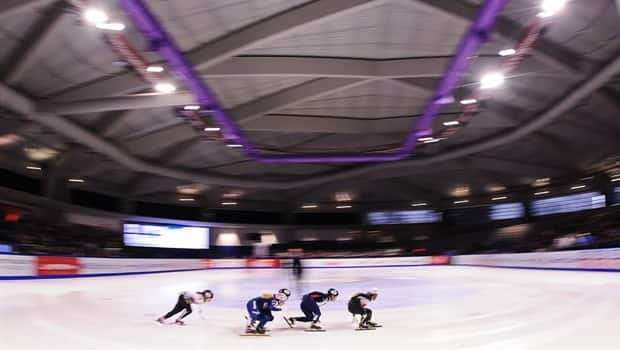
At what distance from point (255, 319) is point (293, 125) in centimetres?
2242

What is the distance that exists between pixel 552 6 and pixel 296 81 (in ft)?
42.7

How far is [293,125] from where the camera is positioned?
96.4 feet

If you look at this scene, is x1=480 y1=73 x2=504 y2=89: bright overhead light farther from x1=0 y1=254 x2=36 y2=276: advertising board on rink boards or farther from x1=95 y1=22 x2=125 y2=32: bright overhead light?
x1=0 y1=254 x2=36 y2=276: advertising board on rink boards

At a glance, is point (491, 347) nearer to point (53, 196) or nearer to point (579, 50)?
point (579, 50)

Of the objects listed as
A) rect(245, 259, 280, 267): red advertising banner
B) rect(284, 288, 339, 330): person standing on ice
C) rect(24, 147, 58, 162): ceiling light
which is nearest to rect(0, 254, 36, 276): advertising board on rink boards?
rect(24, 147, 58, 162): ceiling light

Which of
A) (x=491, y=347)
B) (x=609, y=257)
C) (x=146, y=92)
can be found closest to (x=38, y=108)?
(x=146, y=92)

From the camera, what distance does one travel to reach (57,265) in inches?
843

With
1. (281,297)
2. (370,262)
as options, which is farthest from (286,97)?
(370,262)

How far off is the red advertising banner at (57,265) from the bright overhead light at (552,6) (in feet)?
64.5

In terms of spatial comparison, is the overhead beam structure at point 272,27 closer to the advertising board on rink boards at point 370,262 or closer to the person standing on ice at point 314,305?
the person standing on ice at point 314,305

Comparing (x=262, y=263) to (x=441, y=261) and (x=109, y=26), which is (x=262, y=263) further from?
(x=109, y=26)

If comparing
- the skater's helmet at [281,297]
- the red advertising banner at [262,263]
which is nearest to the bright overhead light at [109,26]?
the skater's helmet at [281,297]

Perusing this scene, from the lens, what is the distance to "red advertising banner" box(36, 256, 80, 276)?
20.4 meters

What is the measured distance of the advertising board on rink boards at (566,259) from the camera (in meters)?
20.2
